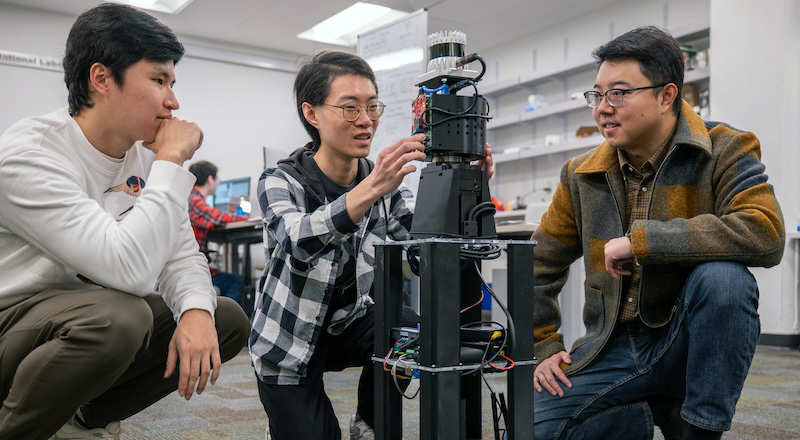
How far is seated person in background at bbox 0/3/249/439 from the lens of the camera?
108 cm

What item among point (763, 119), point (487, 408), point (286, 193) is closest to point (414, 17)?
point (763, 119)

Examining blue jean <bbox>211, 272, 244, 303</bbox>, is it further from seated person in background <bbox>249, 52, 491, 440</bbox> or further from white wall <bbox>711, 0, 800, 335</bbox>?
white wall <bbox>711, 0, 800, 335</bbox>

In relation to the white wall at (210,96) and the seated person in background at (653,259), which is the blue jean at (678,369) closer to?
the seated person in background at (653,259)

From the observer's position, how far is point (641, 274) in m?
1.35

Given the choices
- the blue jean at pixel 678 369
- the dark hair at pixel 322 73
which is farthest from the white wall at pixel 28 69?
the blue jean at pixel 678 369

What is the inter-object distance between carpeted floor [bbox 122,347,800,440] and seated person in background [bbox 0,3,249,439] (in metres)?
0.67

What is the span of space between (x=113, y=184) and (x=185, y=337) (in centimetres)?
37

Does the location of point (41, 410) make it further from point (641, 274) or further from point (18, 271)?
point (641, 274)

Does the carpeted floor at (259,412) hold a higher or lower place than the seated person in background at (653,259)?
lower

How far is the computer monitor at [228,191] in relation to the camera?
18.3 feet

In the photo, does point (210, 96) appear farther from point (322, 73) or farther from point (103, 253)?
point (103, 253)

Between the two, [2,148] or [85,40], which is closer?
[2,148]

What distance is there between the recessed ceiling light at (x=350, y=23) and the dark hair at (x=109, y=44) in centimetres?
493

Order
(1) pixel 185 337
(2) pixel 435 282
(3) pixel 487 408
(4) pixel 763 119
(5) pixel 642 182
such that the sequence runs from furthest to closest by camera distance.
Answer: (4) pixel 763 119
(3) pixel 487 408
(5) pixel 642 182
(1) pixel 185 337
(2) pixel 435 282
